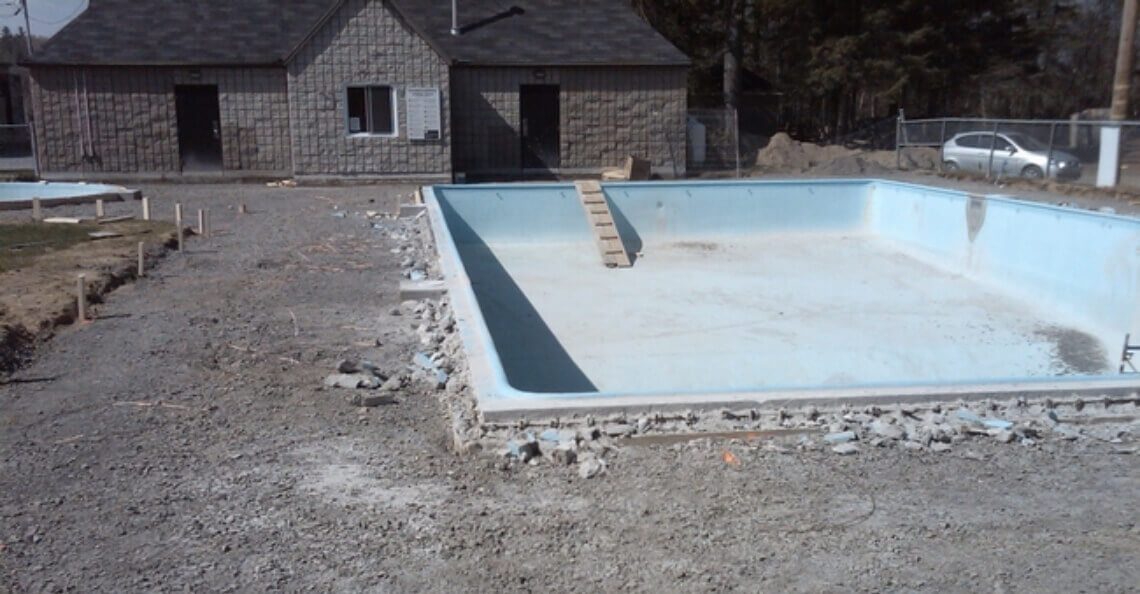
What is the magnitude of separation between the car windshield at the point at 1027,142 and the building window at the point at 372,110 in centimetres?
1536

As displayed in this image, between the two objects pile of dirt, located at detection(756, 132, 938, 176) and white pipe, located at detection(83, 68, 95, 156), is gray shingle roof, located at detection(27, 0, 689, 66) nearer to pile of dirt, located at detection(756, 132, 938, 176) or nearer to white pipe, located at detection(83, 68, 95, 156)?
white pipe, located at detection(83, 68, 95, 156)

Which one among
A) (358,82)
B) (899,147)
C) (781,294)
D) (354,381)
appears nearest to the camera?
(354,381)

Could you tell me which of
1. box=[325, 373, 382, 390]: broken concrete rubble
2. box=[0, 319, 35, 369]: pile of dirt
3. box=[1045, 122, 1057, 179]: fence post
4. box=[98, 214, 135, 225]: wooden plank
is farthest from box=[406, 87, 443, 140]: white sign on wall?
box=[325, 373, 382, 390]: broken concrete rubble

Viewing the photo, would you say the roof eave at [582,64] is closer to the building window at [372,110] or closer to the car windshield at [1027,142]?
the building window at [372,110]

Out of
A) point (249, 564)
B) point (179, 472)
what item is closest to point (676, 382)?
point (179, 472)

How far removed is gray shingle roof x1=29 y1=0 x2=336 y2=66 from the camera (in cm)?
2639

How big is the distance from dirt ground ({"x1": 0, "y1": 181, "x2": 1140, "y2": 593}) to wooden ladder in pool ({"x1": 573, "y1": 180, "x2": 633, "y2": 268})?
9914 millimetres

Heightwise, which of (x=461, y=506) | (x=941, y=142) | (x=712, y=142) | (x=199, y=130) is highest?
(x=199, y=130)

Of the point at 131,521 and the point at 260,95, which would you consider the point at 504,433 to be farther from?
the point at 260,95

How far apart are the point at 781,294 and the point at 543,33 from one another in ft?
54.6

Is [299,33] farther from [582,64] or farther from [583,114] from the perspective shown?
[583,114]

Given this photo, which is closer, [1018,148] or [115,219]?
[115,219]

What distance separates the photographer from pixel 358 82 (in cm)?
2583

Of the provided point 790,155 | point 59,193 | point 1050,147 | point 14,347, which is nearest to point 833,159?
point 790,155
